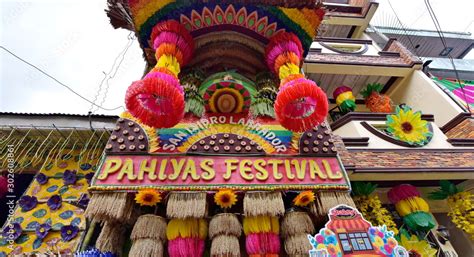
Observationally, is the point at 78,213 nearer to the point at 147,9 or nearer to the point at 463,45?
the point at 147,9

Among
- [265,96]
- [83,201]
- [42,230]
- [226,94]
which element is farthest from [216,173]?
[42,230]

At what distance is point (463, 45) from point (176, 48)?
19.9 m

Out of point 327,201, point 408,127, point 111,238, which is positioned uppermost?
point 408,127

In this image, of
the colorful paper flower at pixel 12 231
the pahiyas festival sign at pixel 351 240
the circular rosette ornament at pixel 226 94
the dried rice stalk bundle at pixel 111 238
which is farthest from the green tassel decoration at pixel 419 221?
the colorful paper flower at pixel 12 231

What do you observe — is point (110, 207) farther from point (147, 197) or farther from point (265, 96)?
point (265, 96)

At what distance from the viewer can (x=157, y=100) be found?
12.9 feet

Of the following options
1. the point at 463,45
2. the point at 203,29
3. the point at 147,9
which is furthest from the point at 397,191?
the point at 463,45

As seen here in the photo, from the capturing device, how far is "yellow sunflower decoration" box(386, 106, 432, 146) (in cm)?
570

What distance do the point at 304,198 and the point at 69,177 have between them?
443 centimetres

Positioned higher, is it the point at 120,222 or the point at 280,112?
the point at 280,112

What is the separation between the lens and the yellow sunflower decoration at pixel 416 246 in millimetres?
4500

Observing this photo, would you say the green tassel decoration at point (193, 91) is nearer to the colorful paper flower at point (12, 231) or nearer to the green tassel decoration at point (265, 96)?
the green tassel decoration at point (265, 96)

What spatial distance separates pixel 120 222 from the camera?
12.1 feet

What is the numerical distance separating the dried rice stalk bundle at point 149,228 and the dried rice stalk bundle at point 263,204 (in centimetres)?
111
